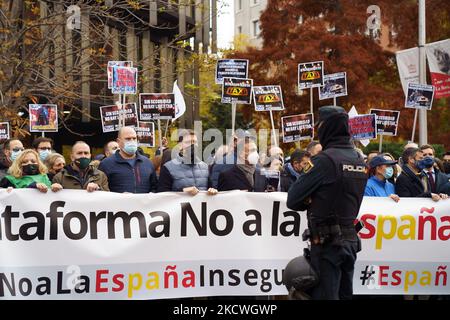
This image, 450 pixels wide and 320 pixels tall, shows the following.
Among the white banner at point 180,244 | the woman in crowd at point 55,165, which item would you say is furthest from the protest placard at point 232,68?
the white banner at point 180,244

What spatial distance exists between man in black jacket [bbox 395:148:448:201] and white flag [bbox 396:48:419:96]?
1037 cm

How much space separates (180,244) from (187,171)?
100 centimetres

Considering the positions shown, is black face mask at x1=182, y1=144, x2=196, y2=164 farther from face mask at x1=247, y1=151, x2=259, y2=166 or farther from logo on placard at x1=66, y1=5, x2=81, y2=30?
logo on placard at x1=66, y1=5, x2=81, y2=30

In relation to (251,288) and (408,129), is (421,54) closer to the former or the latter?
(408,129)

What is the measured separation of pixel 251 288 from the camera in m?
8.64

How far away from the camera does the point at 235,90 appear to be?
1434cm

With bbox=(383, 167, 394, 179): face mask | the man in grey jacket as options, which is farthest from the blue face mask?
the man in grey jacket

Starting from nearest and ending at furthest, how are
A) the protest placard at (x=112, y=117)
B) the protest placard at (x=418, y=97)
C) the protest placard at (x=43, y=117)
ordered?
the protest placard at (x=43, y=117) < the protest placard at (x=112, y=117) < the protest placard at (x=418, y=97)

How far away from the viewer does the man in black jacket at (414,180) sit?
32.0ft

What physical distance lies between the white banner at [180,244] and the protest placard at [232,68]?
6278mm

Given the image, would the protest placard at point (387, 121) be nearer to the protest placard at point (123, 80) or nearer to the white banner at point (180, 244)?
the protest placard at point (123, 80)

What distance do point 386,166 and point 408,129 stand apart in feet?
58.8

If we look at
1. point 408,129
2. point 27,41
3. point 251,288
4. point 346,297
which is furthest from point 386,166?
point 408,129

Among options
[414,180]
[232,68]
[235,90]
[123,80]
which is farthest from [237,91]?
[414,180]
